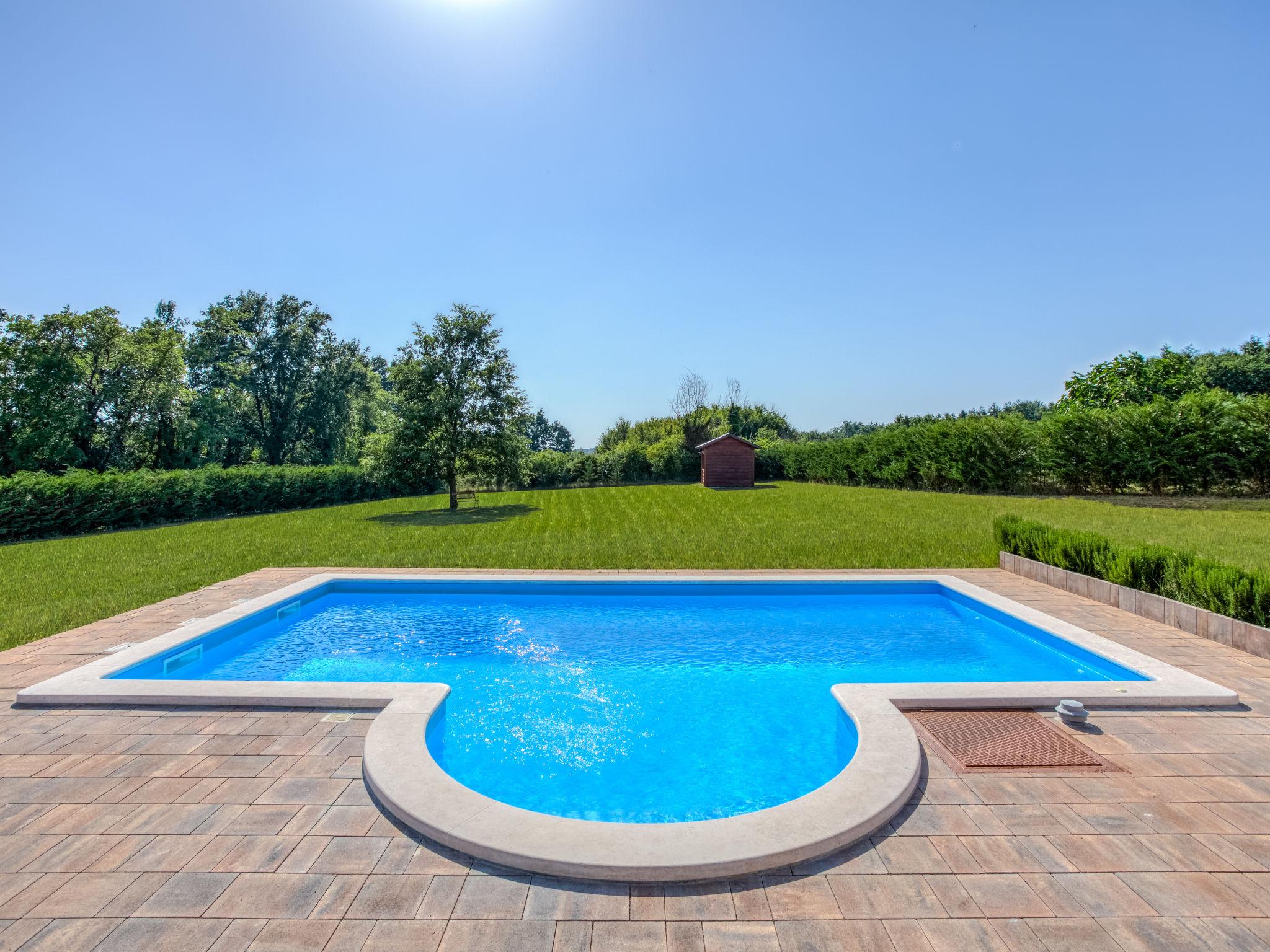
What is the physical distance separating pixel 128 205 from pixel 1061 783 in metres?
17.7

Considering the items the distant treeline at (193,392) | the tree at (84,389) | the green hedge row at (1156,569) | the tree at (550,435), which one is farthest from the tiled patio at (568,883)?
the tree at (550,435)

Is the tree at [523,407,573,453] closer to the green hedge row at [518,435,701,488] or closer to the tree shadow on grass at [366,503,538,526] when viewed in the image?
the green hedge row at [518,435,701,488]

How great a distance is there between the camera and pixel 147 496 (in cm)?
1652

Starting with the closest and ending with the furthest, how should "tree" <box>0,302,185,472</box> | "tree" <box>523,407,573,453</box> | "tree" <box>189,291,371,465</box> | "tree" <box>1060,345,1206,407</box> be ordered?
"tree" <box>0,302,185,472</box>
"tree" <box>189,291,371,465</box>
"tree" <box>1060,345,1206,407</box>
"tree" <box>523,407,573,453</box>

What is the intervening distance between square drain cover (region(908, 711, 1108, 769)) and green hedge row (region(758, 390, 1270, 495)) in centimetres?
1776

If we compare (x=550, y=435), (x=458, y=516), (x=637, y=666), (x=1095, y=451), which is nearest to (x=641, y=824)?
(x=637, y=666)

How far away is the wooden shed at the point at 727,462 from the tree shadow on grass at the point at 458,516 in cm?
1148

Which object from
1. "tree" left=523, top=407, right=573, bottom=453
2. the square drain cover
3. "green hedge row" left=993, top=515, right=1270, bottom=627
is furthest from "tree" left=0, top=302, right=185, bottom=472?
"tree" left=523, top=407, right=573, bottom=453

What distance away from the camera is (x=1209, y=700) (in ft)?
12.9

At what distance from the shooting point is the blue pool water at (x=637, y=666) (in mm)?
3844

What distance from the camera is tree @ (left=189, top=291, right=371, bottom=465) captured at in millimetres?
32719

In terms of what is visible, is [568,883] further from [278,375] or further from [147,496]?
[278,375]

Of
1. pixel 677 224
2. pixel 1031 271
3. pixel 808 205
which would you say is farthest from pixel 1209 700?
pixel 1031 271

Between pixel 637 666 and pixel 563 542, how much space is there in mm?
6694
